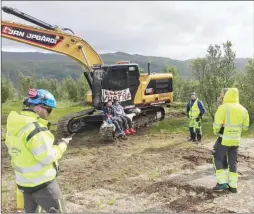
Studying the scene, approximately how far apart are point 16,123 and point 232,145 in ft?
15.6

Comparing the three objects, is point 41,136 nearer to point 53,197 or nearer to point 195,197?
point 53,197

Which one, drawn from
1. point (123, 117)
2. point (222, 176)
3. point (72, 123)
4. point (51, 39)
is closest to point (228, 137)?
point (222, 176)

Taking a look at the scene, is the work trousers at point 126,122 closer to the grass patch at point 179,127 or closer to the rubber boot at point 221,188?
the grass patch at point 179,127

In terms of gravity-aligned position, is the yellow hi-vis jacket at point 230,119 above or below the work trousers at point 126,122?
above

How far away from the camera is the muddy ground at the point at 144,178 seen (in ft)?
23.4

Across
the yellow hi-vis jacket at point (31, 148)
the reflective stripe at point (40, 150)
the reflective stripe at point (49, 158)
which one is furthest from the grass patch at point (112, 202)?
the reflective stripe at point (40, 150)

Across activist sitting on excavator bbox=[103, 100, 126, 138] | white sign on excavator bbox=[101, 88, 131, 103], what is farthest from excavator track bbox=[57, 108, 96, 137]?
activist sitting on excavator bbox=[103, 100, 126, 138]

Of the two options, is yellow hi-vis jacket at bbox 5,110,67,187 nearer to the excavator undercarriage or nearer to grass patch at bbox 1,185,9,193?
grass patch at bbox 1,185,9,193

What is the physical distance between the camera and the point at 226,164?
7.96 meters

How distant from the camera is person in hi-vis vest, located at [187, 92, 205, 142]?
42.3 ft

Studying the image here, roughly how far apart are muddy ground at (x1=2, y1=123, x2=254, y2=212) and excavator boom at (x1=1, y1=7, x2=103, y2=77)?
3.43 m

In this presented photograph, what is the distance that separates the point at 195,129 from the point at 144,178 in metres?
4.78

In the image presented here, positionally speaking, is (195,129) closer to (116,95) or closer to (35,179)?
(116,95)

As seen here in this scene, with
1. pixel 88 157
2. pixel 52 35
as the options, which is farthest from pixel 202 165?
pixel 52 35
